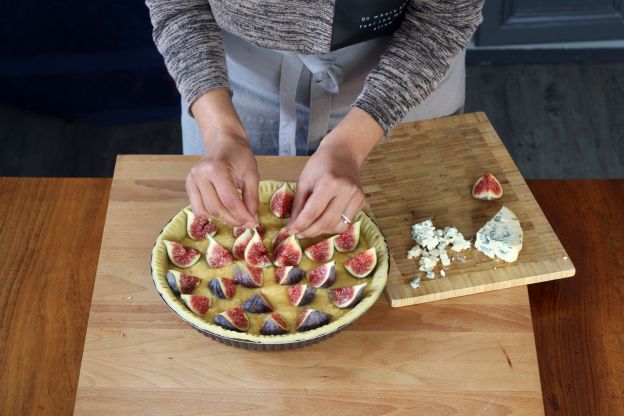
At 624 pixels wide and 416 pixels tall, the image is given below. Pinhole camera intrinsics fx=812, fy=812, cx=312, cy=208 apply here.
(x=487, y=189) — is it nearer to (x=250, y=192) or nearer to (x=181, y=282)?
(x=250, y=192)

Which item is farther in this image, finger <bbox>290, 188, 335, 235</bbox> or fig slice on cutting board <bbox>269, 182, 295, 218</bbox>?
fig slice on cutting board <bbox>269, 182, 295, 218</bbox>

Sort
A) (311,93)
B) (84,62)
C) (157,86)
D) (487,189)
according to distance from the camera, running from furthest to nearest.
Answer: (157,86) < (84,62) < (311,93) < (487,189)

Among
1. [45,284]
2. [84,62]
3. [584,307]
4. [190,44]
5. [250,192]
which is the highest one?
[190,44]

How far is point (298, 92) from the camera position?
89.8 inches

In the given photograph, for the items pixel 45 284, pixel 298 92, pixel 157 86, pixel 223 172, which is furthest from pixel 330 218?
pixel 157 86

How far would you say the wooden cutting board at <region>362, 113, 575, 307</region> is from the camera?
6.34ft

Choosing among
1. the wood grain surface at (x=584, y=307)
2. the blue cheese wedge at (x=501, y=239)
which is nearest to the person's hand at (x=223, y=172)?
the blue cheese wedge at (x=501, y=239)

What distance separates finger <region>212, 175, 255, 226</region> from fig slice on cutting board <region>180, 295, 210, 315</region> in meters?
0.20

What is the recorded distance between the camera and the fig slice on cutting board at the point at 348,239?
192 cm

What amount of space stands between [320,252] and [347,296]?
0.55 ft

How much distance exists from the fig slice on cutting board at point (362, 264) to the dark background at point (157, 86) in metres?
2.18

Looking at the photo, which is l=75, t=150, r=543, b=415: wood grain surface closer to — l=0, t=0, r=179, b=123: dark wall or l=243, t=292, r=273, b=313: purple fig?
l=243, t=292, r=273, b=313: purple fig

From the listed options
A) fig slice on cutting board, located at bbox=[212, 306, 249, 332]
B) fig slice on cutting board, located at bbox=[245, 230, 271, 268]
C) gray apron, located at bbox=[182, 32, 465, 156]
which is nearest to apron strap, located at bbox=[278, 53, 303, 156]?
gray apron, located at bbox=[182, 32, 465, 156]

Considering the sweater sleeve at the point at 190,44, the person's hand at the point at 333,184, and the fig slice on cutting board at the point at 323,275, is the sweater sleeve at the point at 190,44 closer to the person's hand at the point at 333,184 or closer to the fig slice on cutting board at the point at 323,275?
the person's hand at the point at 333,184
